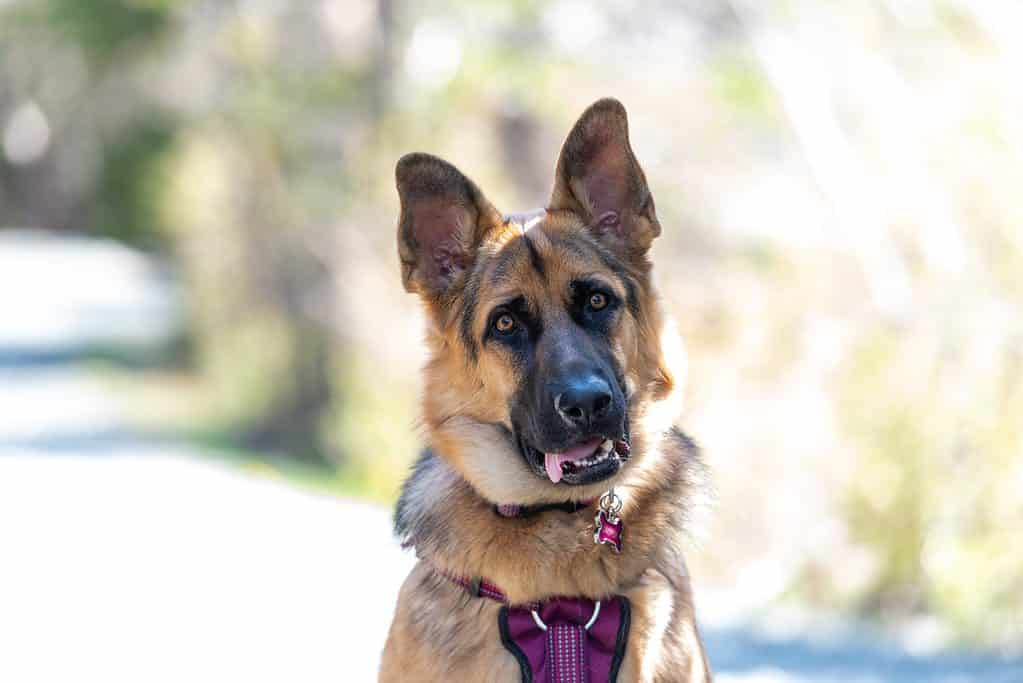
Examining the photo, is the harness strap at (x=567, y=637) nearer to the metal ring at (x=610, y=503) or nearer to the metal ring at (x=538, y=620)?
the metal ring at (x=538, y=620)

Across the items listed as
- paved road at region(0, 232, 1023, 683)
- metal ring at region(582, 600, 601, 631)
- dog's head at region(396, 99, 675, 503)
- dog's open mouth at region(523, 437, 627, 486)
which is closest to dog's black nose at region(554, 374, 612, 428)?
dog's head at region(396, 99, 675, 503)

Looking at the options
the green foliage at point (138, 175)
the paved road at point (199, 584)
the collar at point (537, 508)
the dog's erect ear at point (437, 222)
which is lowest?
the paved road at point (199, 584)

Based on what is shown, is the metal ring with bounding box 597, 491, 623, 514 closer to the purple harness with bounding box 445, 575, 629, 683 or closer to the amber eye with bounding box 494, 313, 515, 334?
the purple harness with bounding box 445, 575, 629, 683

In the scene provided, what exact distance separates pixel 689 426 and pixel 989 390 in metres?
2.26

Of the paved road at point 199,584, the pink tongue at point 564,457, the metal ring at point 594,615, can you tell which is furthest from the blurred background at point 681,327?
the pink tongue at point 564,457

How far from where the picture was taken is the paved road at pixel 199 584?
7715 millimetres

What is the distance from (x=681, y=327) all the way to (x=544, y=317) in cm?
576

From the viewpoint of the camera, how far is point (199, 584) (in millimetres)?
9781

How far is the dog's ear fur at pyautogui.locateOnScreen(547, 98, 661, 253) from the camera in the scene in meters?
4.91

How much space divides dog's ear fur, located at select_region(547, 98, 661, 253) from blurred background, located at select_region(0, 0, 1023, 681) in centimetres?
103

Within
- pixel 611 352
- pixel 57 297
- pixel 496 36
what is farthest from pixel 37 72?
pixel 611 352

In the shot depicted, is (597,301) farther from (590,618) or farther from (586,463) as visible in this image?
(590,618)

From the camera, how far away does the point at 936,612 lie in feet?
27.0

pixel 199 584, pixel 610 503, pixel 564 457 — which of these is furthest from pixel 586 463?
pixel 199 584
